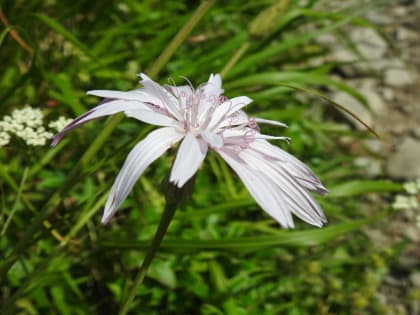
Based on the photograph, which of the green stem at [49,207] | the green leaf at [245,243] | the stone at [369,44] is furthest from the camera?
the stone at [369,44]

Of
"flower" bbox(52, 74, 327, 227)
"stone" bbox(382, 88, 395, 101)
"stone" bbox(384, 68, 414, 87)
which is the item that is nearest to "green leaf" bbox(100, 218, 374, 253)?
"flower" bbox(52, 74, 327, 227)

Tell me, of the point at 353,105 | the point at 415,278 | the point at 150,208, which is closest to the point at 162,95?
the point at 150,208

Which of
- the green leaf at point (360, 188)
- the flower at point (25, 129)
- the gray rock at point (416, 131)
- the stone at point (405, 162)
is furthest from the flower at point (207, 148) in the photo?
the gray rock at point (416, 131)

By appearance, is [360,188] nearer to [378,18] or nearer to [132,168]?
[132,168]

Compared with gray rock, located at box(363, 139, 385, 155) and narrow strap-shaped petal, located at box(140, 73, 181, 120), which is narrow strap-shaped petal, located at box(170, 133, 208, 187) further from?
gray rock, located at box(363, 139, 385, 155)

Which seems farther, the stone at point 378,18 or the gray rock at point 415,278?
the stone at point 378,18

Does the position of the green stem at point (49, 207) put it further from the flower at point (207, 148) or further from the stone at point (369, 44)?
the stone at point (369, 44)
